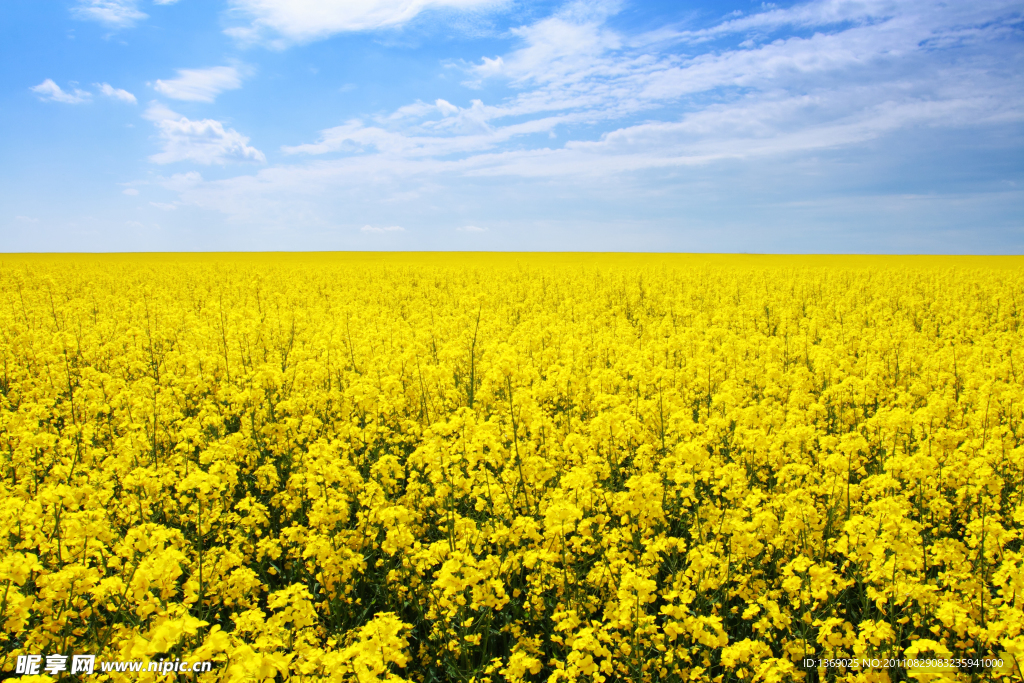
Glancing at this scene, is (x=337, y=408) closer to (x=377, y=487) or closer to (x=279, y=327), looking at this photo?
(x=377, y=487)

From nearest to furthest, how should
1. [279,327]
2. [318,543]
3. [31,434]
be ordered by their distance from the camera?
[318,543]
[31,434]
[279,327]

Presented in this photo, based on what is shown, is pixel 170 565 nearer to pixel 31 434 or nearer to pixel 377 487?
pixel 377 487

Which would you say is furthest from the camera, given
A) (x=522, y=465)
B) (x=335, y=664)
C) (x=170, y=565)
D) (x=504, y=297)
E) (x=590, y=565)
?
(x=504, y=297)

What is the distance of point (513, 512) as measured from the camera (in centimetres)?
422

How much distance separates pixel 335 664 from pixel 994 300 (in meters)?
20.1

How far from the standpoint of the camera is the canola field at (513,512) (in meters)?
3.00

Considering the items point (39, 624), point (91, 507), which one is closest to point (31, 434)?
point (91, 507)

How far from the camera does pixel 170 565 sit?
2848 mm

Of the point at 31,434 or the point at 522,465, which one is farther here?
the point at 31,434

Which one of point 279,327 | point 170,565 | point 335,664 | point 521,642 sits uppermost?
point 279,327

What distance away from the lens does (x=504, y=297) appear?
18.2 metres

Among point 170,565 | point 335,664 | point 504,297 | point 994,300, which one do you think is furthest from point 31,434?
point 994,300

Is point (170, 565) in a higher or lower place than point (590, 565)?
higher

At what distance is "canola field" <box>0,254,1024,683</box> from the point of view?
3.00 metres
